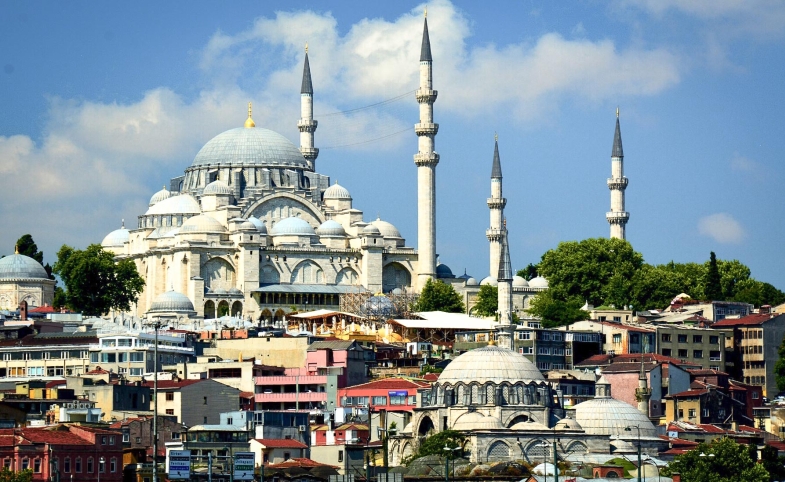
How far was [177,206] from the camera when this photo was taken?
370ft

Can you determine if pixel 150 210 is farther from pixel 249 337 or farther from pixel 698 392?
pixel 698 392

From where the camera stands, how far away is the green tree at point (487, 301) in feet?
340

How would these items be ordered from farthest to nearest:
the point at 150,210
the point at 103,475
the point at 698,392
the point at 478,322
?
the point at 150,210, the point at 478,322, the point at 698,392, the point at 103,475

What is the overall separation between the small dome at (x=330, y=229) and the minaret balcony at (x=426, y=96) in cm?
748

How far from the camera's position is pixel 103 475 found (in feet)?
187

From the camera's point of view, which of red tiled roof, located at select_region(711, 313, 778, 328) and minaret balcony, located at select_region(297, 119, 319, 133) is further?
minaret balcony, located at select_region(297, 119, 319, 133)

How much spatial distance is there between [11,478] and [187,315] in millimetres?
45339

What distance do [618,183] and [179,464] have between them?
208ft

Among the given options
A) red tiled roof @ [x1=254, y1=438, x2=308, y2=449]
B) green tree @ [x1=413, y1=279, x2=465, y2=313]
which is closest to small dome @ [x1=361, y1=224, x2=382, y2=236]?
green tree @ [x1=413, y1=279, x2=465, y2=313]


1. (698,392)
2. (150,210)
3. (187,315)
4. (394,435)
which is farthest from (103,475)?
(150,210)

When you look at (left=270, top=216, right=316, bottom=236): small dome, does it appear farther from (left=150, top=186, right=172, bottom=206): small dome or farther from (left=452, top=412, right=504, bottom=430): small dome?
(left=452, top=412, right=504, bottom=430): small dome

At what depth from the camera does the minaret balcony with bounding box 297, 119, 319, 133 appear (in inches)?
4614

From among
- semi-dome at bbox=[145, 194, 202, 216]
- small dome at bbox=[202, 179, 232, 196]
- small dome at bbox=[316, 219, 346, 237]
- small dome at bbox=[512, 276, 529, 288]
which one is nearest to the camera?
small dome at bbox=[316, 219, 346, 237]

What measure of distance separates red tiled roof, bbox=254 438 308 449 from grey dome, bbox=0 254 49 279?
48.7m
